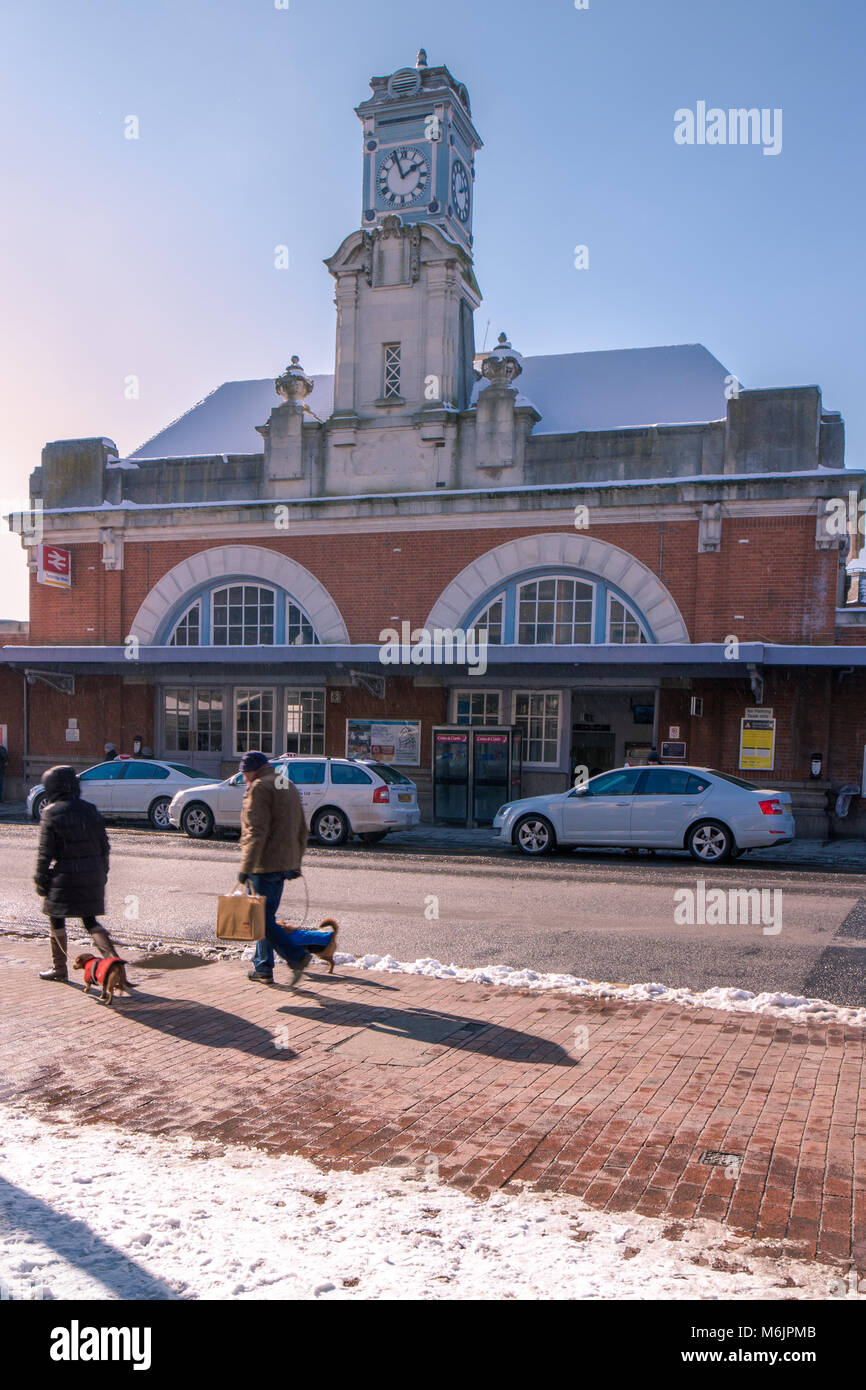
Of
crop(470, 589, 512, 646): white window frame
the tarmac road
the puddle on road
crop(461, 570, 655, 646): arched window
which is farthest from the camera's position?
crop(470, 589, 512, 646): white window frame

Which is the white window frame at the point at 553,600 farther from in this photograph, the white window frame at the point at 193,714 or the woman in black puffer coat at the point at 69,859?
the woman in black puffer coat at the point at 69,859

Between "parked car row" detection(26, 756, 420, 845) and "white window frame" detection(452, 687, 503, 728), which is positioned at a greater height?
"white window frame" detection(452, 687, 503, 728)

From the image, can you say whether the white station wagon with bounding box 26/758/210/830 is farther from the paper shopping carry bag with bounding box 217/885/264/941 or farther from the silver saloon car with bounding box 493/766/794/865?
the paper shopping carry bag with bounding box 217/885/264/941

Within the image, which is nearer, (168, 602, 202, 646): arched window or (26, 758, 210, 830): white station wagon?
(26, 758, 210, 830): white station wagon

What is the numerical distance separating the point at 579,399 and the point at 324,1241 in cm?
2287

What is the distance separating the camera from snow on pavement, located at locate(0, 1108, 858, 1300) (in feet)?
11.4

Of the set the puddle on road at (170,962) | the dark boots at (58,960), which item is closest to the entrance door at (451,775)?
the puddle on road at (170,962)

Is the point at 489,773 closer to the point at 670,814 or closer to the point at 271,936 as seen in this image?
the point at 670,814

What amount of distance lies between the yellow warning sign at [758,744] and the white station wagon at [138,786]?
34.0 ft

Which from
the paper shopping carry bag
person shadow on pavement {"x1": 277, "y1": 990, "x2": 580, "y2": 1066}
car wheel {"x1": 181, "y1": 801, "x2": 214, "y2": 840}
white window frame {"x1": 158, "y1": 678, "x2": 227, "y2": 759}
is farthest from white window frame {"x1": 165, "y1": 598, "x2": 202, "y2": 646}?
person shadow on pavement {"x1": 277, "y1": 990, "x2": 580, "y2": 1066}

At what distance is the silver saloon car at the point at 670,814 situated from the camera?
600 inches

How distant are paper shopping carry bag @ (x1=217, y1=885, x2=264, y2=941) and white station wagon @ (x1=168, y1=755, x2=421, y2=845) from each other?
9.99 m

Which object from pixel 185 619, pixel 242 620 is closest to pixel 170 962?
pixel 242 620

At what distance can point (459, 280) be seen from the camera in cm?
2427
